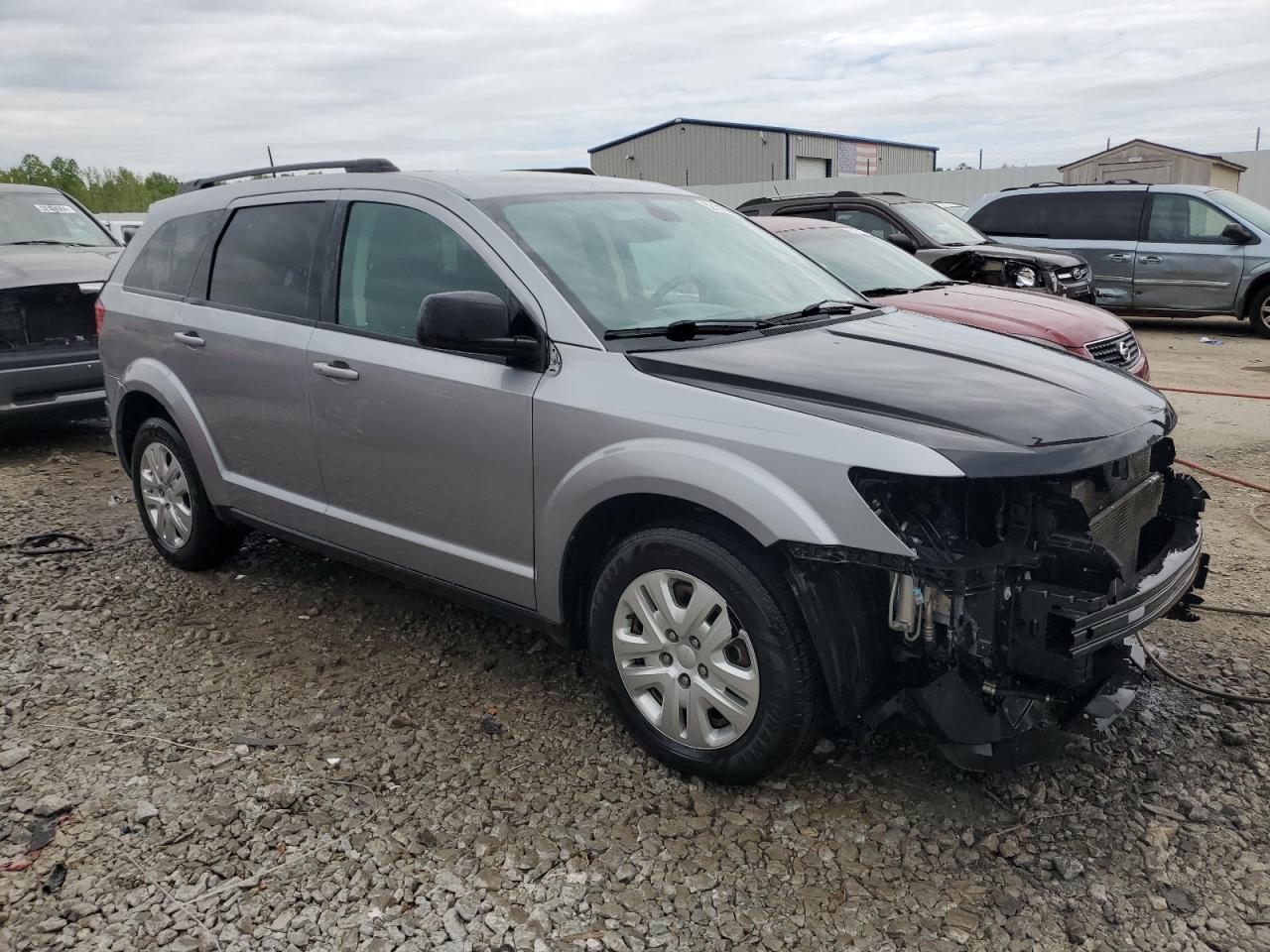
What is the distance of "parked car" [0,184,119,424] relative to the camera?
7352 millimetres

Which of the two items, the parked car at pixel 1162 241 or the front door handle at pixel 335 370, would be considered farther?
the parked car at pixel 1162 241

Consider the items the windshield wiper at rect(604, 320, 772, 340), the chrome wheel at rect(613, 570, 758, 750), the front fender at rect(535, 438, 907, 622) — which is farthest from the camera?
the windshield wiper at rect(604, 320, 772, 340)

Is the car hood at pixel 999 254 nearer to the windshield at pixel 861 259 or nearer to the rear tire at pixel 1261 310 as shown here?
the windshield at pixel 861 259

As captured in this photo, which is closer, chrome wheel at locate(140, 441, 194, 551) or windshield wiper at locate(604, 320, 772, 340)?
windshield wiper at locate(604, 320, 772, 340)

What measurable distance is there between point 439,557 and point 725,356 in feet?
4.12

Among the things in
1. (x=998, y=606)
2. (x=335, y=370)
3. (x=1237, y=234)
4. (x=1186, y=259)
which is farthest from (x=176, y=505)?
(x=1237, y=234)

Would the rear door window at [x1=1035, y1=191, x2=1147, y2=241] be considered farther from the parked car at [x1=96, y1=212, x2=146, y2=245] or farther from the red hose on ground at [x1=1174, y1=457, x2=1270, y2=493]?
the parked car at [x1=96, y1=212, x2=146, y2=245]

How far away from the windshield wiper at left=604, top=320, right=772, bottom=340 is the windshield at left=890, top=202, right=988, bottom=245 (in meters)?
7.14

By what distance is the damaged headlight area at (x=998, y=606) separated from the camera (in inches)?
102

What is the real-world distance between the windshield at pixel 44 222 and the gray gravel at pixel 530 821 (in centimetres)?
604

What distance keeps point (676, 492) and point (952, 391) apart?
0.81 m

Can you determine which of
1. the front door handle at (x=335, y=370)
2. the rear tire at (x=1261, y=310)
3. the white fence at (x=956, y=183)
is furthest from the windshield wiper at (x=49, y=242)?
the white fence at (x=956, y=183)

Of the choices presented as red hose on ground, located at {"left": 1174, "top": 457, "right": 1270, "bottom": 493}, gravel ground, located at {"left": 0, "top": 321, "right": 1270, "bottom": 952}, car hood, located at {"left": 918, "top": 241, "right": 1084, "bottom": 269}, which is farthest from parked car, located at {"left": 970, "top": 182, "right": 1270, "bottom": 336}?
gravel ground, located at {"left": 0, "top": 321, "right": 1270, "bottom": 952}

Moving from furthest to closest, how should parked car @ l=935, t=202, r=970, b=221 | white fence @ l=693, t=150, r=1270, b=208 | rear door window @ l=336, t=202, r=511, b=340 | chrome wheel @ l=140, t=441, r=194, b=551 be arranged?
white fence @ l=693, t=150, r=1270, b=208
parked car @ l=935, t=202, r=970, b=221
chrome wheel @ l=140, t=441, r=194, b=551
rear door window @ l=336, t=202, r=511, b=340
